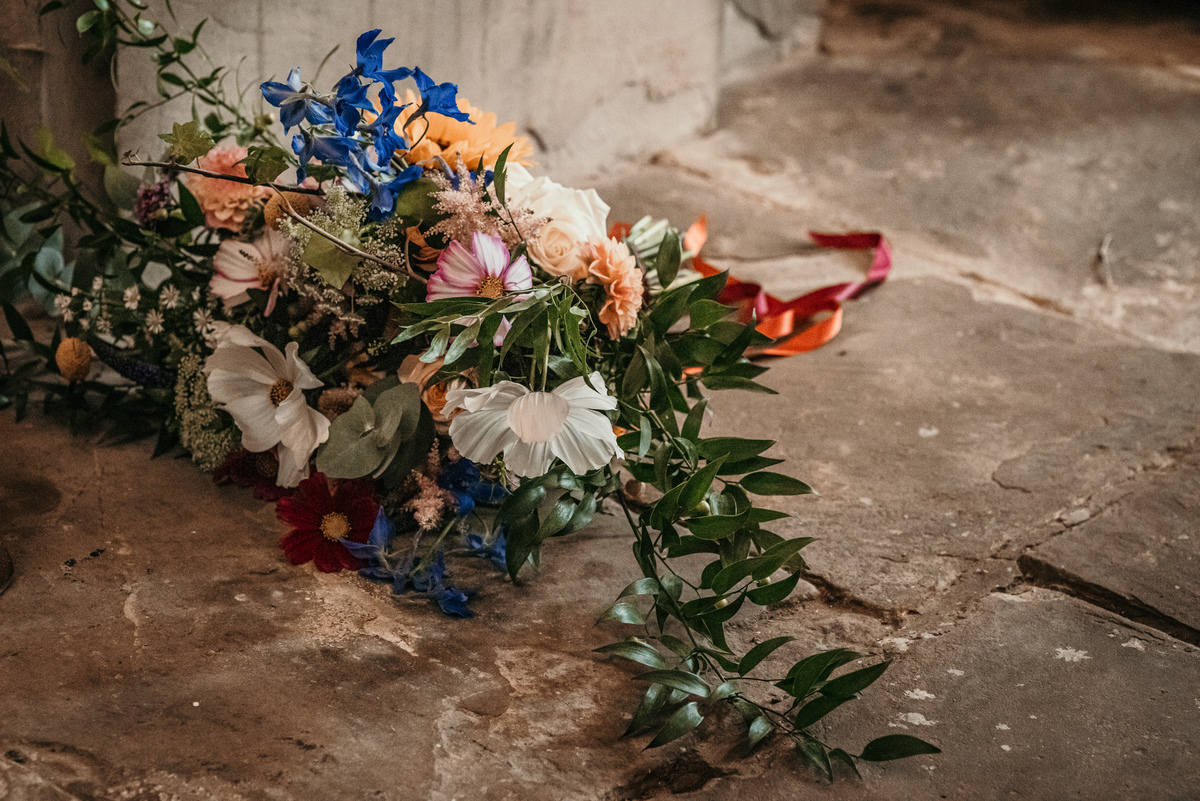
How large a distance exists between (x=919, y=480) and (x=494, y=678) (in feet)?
2.91

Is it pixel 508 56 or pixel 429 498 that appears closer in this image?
pixel 429 498

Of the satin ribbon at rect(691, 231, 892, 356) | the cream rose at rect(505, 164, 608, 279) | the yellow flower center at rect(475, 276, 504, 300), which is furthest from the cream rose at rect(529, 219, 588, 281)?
the satin ribbon at rect(691, 231, 892, 356)

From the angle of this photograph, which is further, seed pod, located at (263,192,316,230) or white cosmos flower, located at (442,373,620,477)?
seed pod, located at (263,192,316,230)

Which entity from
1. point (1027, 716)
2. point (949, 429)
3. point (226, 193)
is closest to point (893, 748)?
point (1027, 716)

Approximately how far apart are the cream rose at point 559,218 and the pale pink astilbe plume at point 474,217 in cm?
3

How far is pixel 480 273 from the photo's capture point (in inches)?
53.0

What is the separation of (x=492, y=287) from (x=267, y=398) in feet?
1.36

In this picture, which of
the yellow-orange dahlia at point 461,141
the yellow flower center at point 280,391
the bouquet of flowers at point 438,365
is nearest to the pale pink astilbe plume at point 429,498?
the bouquet of flowers at point 438,365

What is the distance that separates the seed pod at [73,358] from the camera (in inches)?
67.6

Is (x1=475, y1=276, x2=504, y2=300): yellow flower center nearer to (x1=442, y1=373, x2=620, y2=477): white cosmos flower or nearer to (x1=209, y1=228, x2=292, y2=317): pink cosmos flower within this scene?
(x1=442, y1=373, x2=620, y2=477): white cosmos flower

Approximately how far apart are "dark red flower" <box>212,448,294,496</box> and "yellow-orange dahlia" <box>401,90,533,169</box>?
1.71 feet

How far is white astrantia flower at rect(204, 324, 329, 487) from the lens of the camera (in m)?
1.47

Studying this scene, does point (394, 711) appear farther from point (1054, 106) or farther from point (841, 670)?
point (1054, 106)

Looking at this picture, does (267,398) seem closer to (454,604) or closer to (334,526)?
(334,526)
